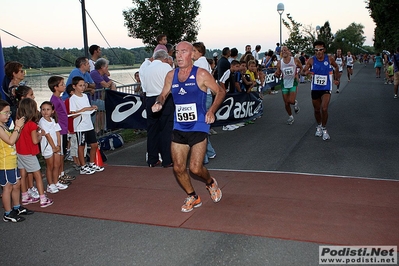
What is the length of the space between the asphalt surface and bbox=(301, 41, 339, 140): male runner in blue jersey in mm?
583

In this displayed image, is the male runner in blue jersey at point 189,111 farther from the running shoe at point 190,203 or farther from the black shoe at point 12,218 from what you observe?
the black shoe at point 12,218

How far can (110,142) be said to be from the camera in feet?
32.3

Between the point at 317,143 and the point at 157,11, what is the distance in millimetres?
24164

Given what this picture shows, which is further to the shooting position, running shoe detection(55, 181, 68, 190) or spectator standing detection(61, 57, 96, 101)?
spectator standing detection(61, 57, 96, 101)

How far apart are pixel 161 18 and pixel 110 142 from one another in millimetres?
22903

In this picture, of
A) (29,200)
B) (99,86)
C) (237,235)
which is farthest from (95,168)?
(237,235)

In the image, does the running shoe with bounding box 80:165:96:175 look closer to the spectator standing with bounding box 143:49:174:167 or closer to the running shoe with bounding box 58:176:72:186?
the running shoe with bounding box 58:176:72:186

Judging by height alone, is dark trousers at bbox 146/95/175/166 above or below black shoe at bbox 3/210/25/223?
above

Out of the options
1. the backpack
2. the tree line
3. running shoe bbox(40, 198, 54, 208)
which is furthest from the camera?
the backpack

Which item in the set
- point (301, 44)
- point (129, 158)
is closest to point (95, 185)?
point (129, 158)

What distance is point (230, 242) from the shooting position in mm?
4539

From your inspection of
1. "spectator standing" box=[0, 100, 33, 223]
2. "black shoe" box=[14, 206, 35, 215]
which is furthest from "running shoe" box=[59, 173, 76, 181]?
"spectator standing" box=[0, 100, 33, 223]

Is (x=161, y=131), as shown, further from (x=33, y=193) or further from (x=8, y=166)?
(x=8, y=166)

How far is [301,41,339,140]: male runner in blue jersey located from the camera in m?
Result: 9.85
